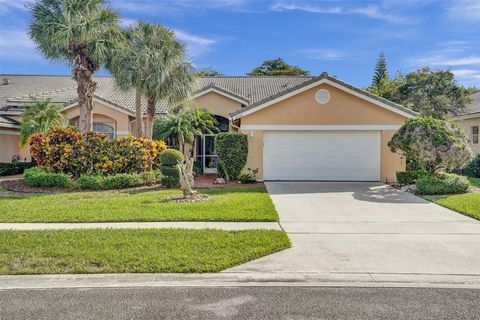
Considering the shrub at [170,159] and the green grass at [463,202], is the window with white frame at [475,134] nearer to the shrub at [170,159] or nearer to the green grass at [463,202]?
the green grass at [463,202]

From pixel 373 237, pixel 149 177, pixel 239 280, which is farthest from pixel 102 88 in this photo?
pixel 239 280

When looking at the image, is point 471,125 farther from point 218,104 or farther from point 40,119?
point 40,119

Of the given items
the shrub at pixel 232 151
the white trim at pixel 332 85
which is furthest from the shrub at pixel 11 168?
the white trim at pixel 332 85

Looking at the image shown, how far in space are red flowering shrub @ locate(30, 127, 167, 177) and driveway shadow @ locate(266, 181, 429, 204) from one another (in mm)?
5637

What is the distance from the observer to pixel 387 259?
5758 millimetres

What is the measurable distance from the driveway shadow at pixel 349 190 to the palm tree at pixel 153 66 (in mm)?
6530

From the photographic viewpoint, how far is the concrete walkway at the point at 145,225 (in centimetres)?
761

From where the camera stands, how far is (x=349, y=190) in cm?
1336

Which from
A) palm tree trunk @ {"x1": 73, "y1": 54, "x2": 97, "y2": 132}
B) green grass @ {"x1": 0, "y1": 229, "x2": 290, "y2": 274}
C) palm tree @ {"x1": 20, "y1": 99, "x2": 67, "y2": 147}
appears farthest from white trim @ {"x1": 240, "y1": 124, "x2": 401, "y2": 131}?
palm tree @ {"x1": 20, "y1": 99, "x2": 67, "y2": 147}

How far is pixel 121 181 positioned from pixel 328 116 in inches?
352

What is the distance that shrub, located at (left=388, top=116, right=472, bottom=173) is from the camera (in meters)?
12.6

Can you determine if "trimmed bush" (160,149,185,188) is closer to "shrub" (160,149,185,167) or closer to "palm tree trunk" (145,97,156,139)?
"shrub" (160,149,185,167)

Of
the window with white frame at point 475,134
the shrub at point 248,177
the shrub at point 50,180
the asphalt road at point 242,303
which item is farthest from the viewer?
the window with white frame at point 475,134

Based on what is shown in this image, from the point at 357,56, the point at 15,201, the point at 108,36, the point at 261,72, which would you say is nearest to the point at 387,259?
the point at 15,201
